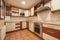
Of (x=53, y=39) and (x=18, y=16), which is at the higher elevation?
(x=18, y=16)

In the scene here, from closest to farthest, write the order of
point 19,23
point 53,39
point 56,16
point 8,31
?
point 53,39, point 56,16, point 8,31, point 19,23

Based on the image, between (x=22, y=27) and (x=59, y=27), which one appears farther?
(x=22, y=27)

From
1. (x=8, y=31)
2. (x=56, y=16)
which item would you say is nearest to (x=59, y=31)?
(x=56, y=16)

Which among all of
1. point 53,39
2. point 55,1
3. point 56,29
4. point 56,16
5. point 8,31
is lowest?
point 8,31

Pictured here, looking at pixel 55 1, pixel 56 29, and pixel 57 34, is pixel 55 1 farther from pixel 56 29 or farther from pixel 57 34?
pixel 57 34

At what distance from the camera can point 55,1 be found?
1.82m

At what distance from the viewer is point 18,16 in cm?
501

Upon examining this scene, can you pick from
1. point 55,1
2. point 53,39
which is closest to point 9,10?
point 55,1

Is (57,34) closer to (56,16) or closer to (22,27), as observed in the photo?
(56,16)

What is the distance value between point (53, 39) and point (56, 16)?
868 millimetres

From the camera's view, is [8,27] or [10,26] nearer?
[8,27]

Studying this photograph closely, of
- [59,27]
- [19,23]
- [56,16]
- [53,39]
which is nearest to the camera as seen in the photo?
[59,27]

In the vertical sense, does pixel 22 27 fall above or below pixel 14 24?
below

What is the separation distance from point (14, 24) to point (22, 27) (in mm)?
993
